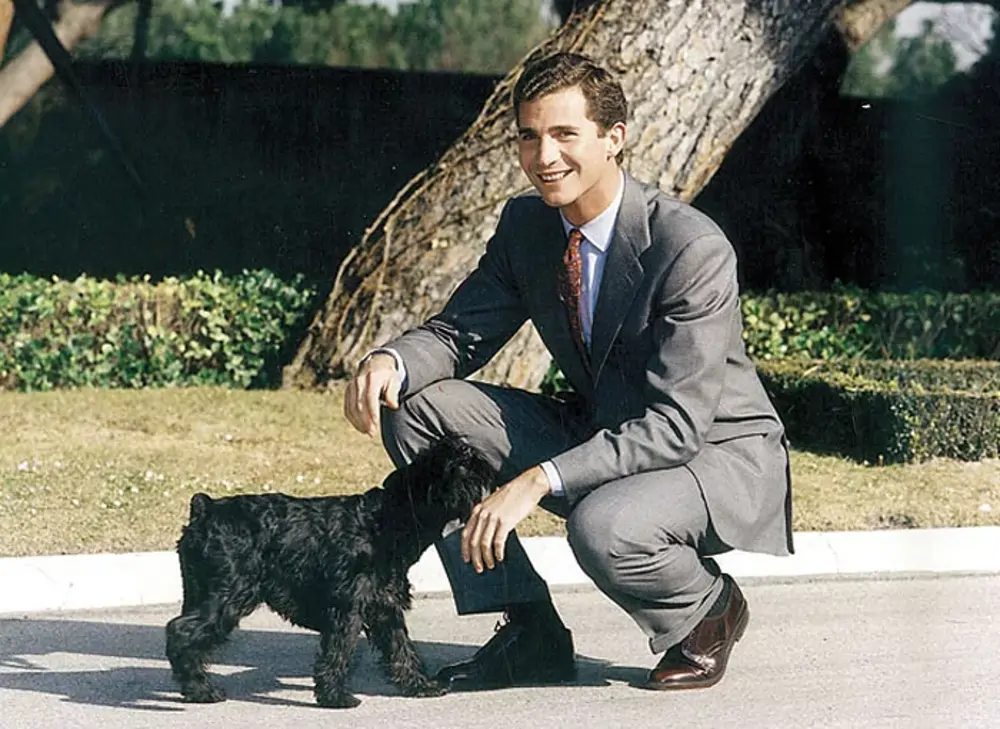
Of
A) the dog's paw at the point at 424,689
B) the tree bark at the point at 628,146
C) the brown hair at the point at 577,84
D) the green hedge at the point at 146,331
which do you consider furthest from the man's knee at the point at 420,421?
the green hedge at the point at 146,331

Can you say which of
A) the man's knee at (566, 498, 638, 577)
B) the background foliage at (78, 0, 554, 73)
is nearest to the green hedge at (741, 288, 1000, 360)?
the man's knee at (566, 498, 638, 577)

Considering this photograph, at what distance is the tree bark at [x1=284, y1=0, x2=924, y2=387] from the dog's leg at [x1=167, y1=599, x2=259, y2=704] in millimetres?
5256

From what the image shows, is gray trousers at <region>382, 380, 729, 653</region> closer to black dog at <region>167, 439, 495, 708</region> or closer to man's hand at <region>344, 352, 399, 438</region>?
man's hand at <region>344, 352, 399, 438</region>

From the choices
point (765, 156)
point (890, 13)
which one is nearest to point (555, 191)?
point (890, 13)

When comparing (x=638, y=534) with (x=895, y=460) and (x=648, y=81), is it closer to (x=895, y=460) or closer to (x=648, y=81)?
(x=895, y=460)

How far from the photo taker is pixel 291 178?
15727 mm

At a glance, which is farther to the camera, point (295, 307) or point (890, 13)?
point (890, 13)

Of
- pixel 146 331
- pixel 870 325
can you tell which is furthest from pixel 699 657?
pixel 870 325

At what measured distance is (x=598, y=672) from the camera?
16.3ft

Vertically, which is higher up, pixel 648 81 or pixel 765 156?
pixel 648 81

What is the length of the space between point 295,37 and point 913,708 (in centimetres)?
2022

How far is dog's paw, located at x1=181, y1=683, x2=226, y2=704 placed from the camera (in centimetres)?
456

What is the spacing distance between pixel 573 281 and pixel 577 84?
58 centimetres

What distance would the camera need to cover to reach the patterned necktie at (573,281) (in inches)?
185
